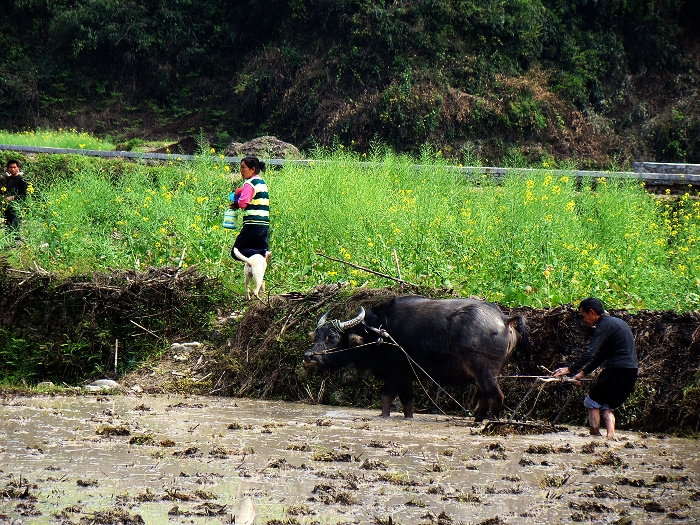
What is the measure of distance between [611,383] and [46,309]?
6489mm

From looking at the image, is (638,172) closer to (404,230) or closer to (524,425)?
(404,230)

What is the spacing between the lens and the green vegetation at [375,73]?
25641 millimetres

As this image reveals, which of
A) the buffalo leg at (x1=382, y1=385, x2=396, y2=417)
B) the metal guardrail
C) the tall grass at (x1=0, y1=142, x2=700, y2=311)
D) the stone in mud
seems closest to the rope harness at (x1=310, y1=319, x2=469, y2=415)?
the buffalo leg at (x1=382, y1=385, x2=396, y2=417)

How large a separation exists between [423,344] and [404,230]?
3831 mm

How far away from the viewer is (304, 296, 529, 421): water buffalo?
26.2 feet

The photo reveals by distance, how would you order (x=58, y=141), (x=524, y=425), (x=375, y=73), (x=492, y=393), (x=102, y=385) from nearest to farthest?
(x=524, y=425) < (x=492, y=393) < (x=102, y=385) < (x=58, y=141) < (x=375, y=73)

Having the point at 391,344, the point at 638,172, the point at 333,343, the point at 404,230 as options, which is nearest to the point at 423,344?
the point at 391,344

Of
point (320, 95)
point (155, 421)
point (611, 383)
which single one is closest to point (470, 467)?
point (611, 383)

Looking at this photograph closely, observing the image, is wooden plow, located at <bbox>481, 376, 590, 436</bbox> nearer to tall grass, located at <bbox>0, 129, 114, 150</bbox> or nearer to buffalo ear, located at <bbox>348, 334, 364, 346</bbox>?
buffalo ear, located at <bbox>348, 334, 364, 346</bbox>

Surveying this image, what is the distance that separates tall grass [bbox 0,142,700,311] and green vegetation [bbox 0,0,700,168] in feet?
28.9

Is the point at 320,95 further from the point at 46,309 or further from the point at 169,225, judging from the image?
the point at 46,309

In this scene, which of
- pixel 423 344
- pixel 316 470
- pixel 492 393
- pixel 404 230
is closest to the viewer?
pixel 316 470

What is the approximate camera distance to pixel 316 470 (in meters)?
6.05

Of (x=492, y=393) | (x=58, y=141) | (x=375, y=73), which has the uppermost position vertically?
(x=375, y=73)
